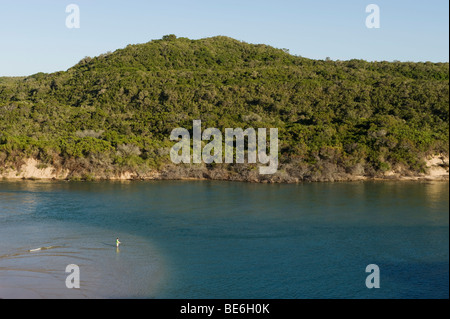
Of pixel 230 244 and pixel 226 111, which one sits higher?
pixel 226 111

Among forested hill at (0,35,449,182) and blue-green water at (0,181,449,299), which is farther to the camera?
forested hill at (0,35,449,182)

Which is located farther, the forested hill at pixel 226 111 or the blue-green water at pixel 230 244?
the forested hill at pixel 226 111

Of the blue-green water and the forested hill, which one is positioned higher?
the forested hill

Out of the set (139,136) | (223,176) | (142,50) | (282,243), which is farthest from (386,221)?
(142,50)

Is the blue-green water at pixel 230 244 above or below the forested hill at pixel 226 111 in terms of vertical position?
below
